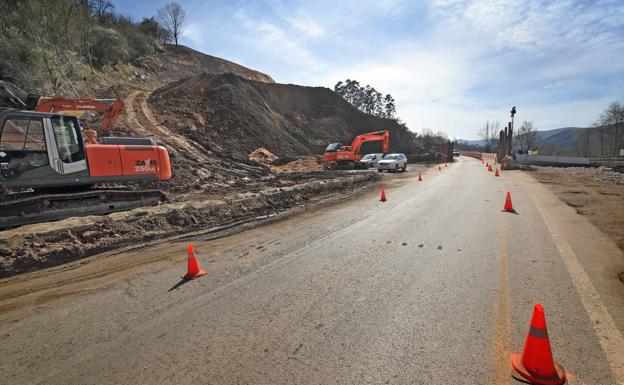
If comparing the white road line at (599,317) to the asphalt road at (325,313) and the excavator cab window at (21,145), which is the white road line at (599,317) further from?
the excavator cab window at (21,145)

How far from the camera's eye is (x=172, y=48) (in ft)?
199

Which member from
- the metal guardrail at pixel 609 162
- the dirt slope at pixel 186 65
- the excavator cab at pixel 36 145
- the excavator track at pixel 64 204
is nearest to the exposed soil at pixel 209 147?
the dirt slope at pixel 186 65

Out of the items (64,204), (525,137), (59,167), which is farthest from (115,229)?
(525,137)

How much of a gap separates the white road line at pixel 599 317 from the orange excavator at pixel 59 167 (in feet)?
36.7

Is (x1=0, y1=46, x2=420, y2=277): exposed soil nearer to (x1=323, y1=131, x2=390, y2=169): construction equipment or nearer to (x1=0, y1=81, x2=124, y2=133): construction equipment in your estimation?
(x1=323, y1=131, x2=390, y2=169): construction equipment

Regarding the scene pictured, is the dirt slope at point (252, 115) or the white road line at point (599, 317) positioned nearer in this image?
the white road line at point (599, 317)

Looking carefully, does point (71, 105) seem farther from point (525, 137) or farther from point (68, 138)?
point (525, 137)

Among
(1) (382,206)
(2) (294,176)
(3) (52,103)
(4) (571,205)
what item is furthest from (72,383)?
(2) (294,176)

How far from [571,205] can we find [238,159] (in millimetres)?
17854

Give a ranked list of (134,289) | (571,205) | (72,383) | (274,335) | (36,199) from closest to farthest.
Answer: (72,383), (274,335), (134,289), (36,199), (571,205)

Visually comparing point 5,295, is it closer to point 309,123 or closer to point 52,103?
point 52,103

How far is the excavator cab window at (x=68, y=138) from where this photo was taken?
949cm

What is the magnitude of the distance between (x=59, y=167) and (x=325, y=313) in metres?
9.32

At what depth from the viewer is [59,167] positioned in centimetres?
952
